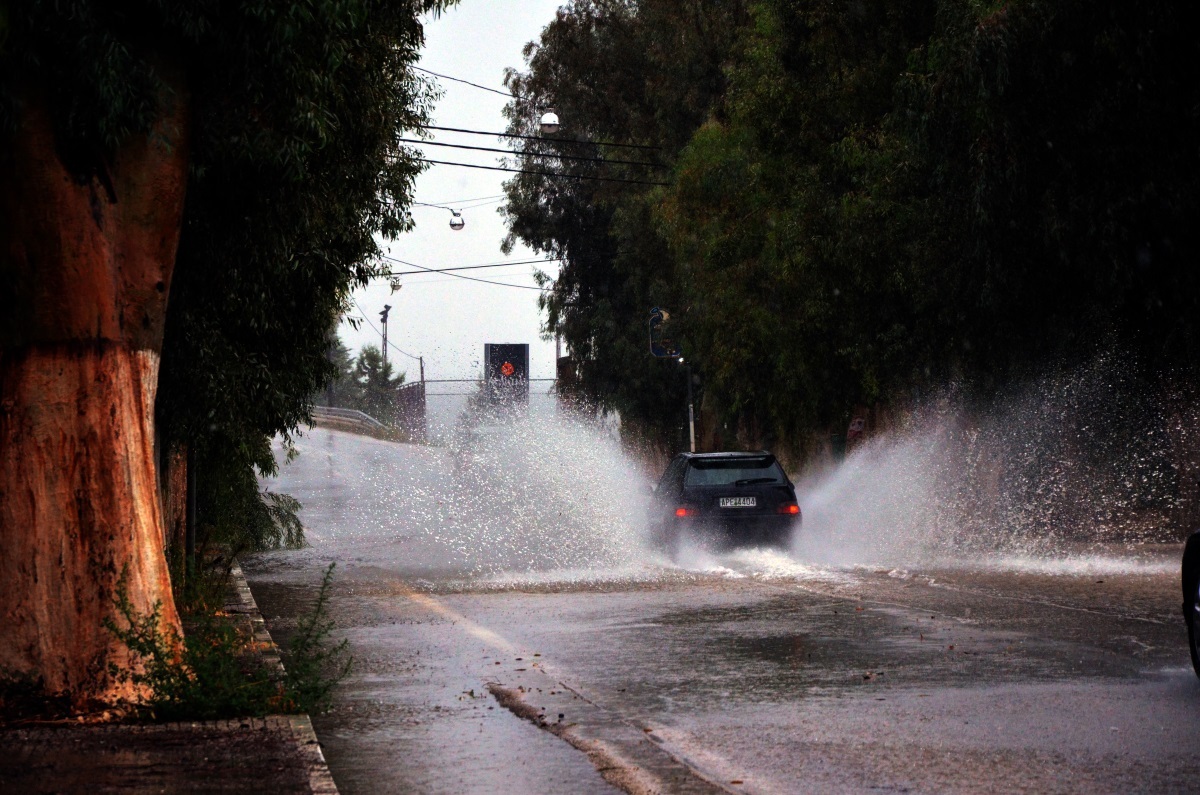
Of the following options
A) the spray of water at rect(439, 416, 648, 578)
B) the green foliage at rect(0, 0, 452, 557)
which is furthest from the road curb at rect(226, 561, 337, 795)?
the spray of water at rect(439, 416, 648, 578)

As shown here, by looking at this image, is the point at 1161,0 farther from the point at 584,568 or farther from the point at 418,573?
the point at 418,573

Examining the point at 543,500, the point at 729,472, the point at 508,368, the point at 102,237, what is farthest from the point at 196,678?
the point at 508,368

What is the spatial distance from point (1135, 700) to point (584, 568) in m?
12.0

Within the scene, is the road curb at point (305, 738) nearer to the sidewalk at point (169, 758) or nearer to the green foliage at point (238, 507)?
the sidewalk at point (169, 758)

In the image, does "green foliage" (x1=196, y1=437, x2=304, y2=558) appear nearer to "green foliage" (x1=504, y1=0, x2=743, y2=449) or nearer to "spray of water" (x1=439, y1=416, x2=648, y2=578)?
"spray of water" (x1=439, y1=416, x2=648, y2=578)

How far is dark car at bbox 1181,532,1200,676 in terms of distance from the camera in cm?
962

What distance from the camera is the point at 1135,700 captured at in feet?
29.6

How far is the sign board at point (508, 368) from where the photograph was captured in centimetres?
6355

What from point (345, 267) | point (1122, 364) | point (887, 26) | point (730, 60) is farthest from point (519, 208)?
point (345, 267)

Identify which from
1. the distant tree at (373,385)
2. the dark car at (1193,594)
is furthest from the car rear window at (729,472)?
the distant tree at (373,385)

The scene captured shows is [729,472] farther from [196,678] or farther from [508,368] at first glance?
[508,368]

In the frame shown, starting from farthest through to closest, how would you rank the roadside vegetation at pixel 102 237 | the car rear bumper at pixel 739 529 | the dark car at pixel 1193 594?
the car rear bumper at pixel 739 529
the dark car at pixel 1193 594
the roadside vegetation at pixel 102 237

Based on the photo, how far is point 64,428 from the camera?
29.2 feet

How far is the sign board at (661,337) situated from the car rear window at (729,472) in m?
22.5
